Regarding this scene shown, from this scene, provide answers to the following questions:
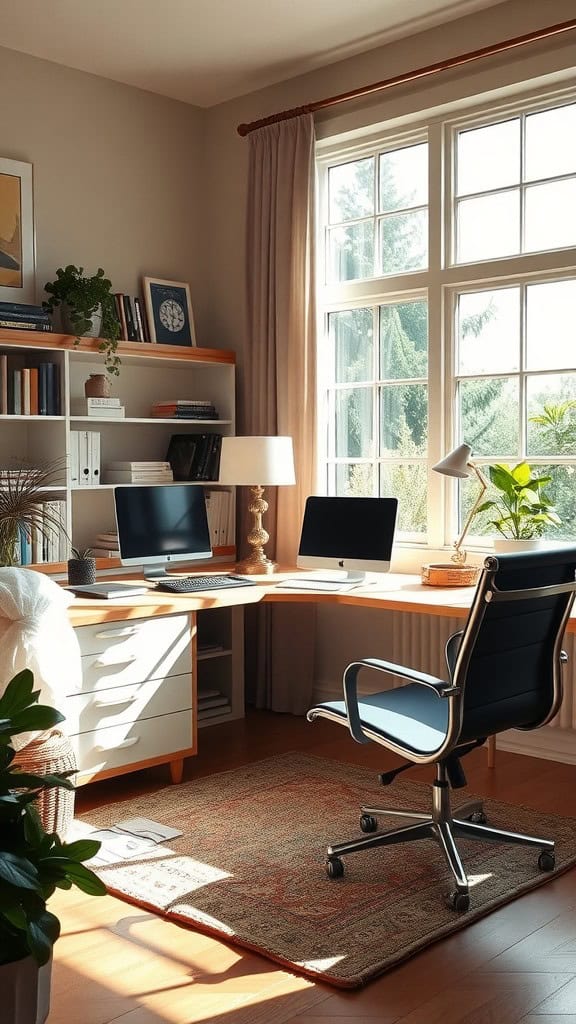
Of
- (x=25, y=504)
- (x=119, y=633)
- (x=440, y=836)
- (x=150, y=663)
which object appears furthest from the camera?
(x=25, y=504)

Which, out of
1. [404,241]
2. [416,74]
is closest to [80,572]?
[404,241]

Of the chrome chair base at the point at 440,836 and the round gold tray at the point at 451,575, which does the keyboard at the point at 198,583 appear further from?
the chrome chair base at the point at 440,836

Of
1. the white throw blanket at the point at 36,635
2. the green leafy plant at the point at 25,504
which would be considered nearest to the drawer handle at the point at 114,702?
the white throw blanket at the point at 36,635

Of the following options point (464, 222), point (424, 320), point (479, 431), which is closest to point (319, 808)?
point (479, 431)

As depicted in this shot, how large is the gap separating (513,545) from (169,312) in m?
2.03

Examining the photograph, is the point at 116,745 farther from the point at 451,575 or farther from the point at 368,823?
the point at 451,575

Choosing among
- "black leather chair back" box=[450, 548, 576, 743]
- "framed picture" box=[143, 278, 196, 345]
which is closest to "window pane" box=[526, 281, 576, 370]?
"black leather chair back" box=[450, 548, 576, 743]

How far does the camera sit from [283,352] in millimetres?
4641

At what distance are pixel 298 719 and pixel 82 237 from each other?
92.0 inches

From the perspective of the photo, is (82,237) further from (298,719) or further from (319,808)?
(319,808)

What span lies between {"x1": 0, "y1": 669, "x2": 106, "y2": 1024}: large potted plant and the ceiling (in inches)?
129

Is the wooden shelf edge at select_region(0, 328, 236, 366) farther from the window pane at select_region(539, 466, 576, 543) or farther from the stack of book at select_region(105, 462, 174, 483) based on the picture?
the window pane at select_region(539, 466, 576, 543)

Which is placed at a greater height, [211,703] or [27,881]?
[27,881]

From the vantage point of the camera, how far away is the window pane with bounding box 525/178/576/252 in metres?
3.89
